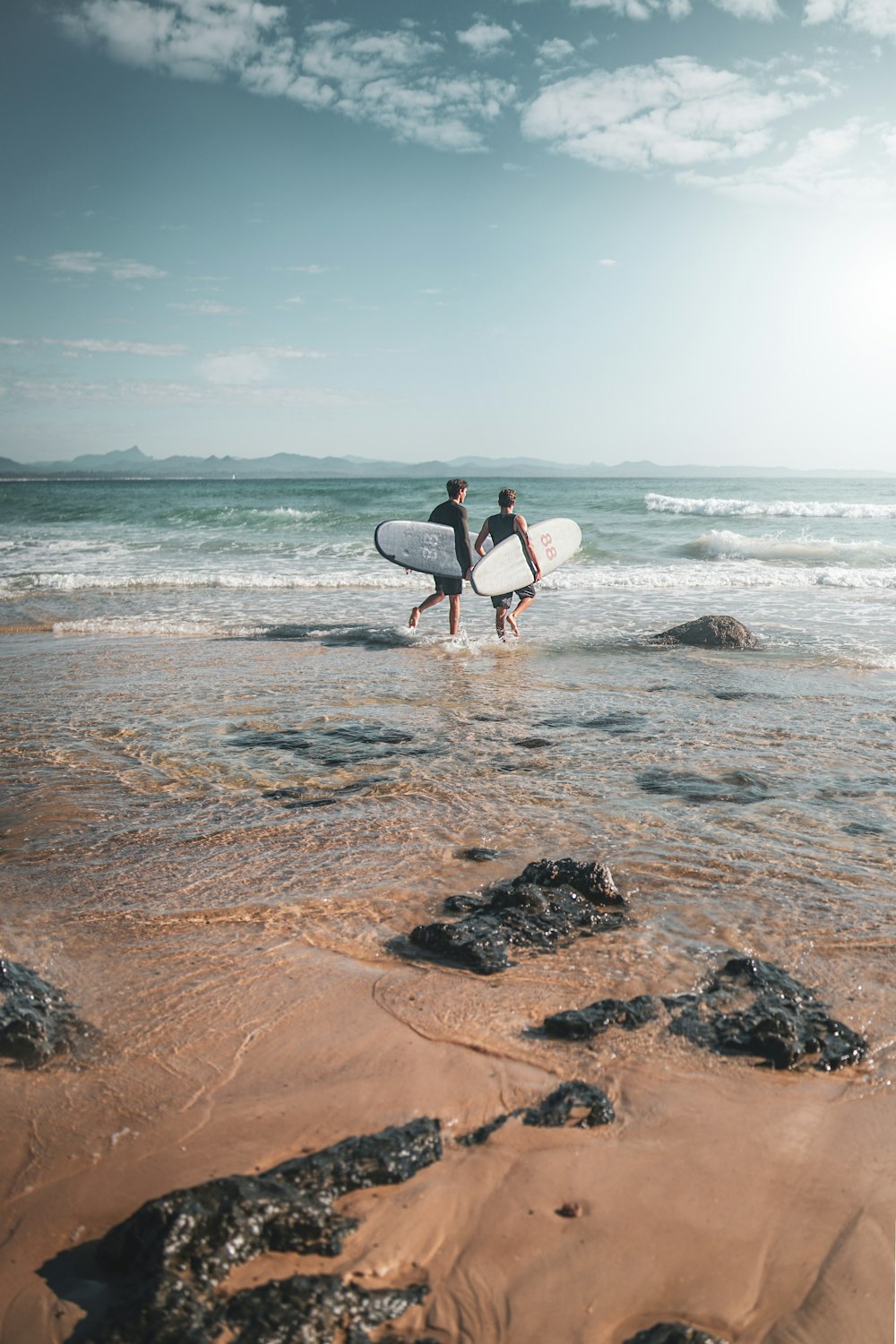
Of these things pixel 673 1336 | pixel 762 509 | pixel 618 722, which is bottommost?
pixel 673 1336

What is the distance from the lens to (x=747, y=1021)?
8.94 feet

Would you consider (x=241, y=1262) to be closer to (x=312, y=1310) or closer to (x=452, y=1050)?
(x=312, y=1310)

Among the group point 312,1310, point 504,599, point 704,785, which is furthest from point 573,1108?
point 504,599

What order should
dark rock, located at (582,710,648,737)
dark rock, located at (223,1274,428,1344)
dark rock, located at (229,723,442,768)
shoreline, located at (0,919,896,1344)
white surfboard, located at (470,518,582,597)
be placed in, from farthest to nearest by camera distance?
1. white surfboard, located at (470,518,582,597)
2. dark rock, located at (582,710,648,737)
3. dark rock, located at (229,723,442,768)
4. shoreline, located at (0,919,896,1344)
5. dark rock, located at (223,1274,428,1344)

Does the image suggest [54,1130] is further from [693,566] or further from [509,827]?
[693,566]

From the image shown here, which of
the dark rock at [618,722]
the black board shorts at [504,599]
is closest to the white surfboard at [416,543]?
the black board shorts at [504,599]

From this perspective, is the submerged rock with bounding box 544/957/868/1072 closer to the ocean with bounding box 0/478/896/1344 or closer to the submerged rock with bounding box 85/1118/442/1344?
the ocean with bounding box 0/478/896/1344

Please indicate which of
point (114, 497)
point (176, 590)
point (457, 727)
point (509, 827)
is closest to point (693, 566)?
point (176, 590)

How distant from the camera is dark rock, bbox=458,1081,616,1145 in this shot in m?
2.29

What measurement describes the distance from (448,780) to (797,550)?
63.6 ft

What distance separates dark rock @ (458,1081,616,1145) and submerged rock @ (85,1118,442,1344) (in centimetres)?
30

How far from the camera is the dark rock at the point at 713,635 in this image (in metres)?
9.27

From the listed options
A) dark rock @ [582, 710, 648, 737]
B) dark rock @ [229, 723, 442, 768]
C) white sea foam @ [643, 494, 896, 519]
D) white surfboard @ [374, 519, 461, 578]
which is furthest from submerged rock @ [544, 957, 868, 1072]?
white sea foam @ [643, 494, 896, 519]

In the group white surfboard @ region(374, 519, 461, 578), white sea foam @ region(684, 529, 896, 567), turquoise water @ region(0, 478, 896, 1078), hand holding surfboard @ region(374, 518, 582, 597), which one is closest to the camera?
turquoise water @ region(0, 478, 896, 1078)
